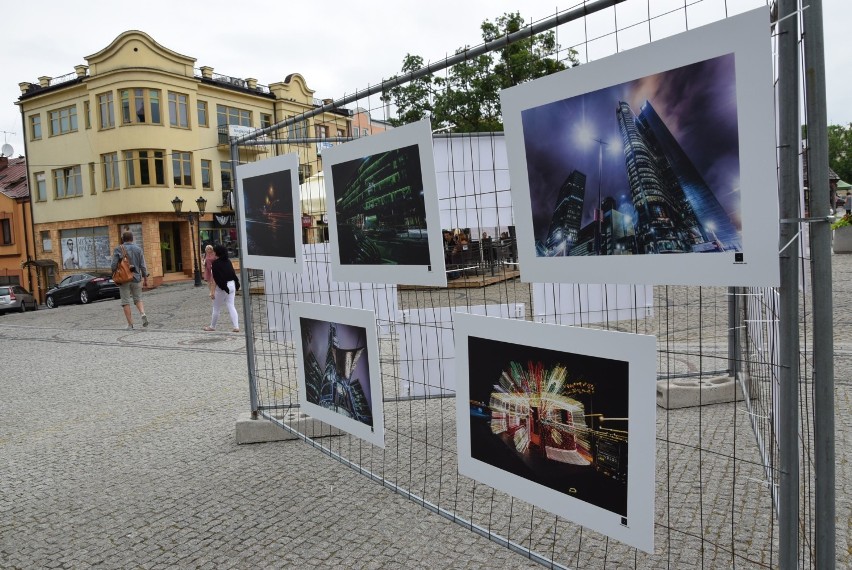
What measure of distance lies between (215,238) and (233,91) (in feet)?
27.9

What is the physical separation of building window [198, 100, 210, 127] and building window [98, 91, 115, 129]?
4343mm

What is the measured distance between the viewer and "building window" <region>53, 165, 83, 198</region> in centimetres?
3778

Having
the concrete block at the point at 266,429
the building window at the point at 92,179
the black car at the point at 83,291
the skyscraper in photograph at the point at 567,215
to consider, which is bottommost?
the concrete block at the point at 266,429

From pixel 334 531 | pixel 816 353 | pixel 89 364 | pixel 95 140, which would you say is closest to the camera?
pixel 816 353

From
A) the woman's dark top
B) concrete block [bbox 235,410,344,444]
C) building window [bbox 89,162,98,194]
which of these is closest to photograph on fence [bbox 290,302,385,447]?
concrete block [bbox 235,410,344,444]

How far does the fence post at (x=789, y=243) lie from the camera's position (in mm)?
2039

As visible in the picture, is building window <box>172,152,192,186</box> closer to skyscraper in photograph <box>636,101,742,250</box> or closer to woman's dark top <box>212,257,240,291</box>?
woman's dark top <box>212,257,240,291</box>

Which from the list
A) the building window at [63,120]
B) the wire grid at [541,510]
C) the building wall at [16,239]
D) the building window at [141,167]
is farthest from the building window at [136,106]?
the wire grid at [541,510]

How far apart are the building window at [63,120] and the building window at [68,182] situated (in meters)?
2.12

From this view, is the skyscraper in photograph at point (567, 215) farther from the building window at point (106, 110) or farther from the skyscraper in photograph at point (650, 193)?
the building window at point (106, 110)

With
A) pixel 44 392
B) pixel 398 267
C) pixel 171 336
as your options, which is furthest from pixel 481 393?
pixel 171 336

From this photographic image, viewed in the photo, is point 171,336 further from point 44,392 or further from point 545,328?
point 545,328

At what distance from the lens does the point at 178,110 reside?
36.3m

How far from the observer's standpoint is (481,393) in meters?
2.94
